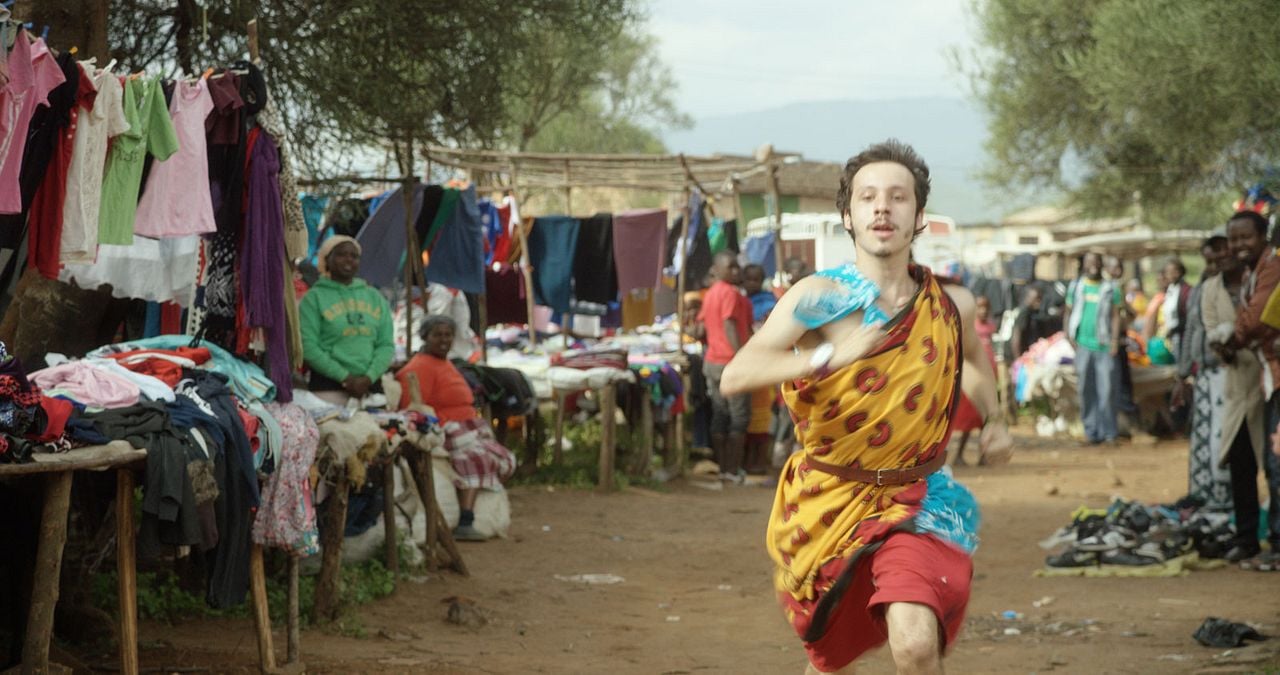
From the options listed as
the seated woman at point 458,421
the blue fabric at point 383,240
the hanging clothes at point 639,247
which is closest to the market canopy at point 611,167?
the hanging clothes at point 639,247

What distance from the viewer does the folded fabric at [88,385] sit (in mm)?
5508

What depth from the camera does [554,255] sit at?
15.7 metres

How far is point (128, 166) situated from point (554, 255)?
31.2 ft

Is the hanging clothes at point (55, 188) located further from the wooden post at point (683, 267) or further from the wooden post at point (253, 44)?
the wooden post at point (683, 267)

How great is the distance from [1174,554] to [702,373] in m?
6.74

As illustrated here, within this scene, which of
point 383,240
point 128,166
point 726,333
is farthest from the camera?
point 726,333

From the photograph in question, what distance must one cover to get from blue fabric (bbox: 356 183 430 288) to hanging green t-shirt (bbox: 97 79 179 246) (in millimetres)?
5902

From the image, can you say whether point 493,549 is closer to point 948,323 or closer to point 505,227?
point 505,227

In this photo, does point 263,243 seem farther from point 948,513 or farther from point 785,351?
point 948,513

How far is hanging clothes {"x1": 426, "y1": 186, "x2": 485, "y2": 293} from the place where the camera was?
1323 centimetres

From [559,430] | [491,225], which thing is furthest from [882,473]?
[491,225]

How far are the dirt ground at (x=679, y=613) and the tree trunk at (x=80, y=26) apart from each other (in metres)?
2.89

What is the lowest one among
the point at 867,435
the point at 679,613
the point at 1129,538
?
the point at 679,613

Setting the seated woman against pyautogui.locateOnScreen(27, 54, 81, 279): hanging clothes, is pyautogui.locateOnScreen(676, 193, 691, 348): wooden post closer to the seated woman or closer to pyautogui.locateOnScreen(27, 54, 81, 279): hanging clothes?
the seated woman
